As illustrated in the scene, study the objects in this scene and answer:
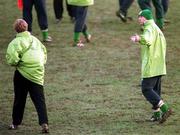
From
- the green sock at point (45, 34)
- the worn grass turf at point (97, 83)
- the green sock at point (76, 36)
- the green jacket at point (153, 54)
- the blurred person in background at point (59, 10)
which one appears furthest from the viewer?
the blurred person in background at point (59, 10)

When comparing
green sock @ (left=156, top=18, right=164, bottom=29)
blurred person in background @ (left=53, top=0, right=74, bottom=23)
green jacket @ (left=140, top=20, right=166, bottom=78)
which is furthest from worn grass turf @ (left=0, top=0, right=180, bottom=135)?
green jacket @ (left=140, top=20, right=166, bottom=78)

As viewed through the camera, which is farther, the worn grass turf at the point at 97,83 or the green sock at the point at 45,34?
the green sock at the point at 45,34

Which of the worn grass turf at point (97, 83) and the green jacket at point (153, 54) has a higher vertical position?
the green jacket at point (153, 54)

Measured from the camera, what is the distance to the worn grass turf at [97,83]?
10.4 metres

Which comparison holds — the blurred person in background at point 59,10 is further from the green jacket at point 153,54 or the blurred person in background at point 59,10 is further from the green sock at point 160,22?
the green jacket at point 153,54

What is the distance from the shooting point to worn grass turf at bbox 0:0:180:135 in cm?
1041

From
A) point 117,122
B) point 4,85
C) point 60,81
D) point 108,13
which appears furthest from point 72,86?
point 108,13

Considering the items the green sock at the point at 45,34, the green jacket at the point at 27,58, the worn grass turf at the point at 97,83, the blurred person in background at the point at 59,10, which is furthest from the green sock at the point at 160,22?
the green jacket at the point at 27,58

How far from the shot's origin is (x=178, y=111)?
11.0 meters

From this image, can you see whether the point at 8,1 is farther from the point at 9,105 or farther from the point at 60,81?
the point at 9,105

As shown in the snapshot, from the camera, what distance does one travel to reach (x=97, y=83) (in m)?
12.8

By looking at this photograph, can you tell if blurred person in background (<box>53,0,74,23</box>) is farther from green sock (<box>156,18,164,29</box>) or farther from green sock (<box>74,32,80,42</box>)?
green sock (<box>156,18,164,29</box>)

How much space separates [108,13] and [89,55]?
4.34 metres

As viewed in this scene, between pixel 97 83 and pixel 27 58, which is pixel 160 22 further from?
pixel 27 58
